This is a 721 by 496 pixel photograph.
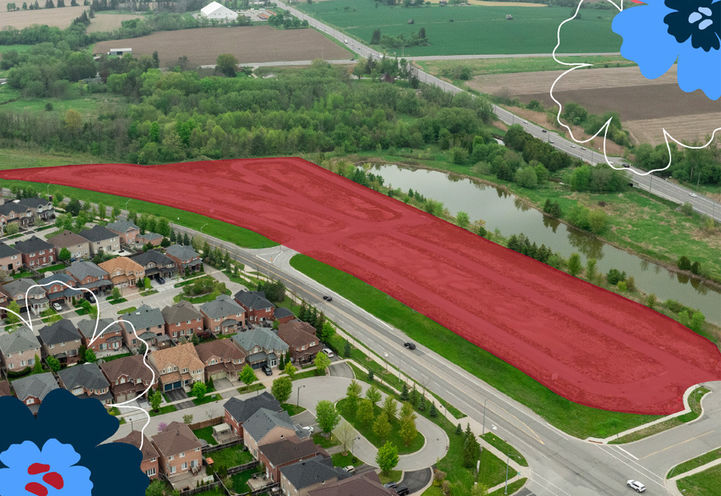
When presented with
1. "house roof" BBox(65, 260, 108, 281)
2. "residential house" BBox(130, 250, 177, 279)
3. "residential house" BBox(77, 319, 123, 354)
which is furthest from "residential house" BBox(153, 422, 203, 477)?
"residential house" BBox(130, 250, 177, 279)

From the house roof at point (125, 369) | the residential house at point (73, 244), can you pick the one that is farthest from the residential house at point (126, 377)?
the residential house at point (73, 244)

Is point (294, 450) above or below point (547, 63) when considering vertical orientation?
below

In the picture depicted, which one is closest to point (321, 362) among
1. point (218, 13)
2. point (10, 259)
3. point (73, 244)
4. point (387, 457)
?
point (387, 457)

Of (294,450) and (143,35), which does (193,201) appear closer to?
(294,450)

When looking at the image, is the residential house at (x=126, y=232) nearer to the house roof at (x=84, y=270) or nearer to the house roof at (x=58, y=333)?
the house roof at (x=84, y=270)

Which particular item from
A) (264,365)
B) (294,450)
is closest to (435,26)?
(264,365)

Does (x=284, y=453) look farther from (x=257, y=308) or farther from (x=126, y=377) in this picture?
(x=257, y=308)
